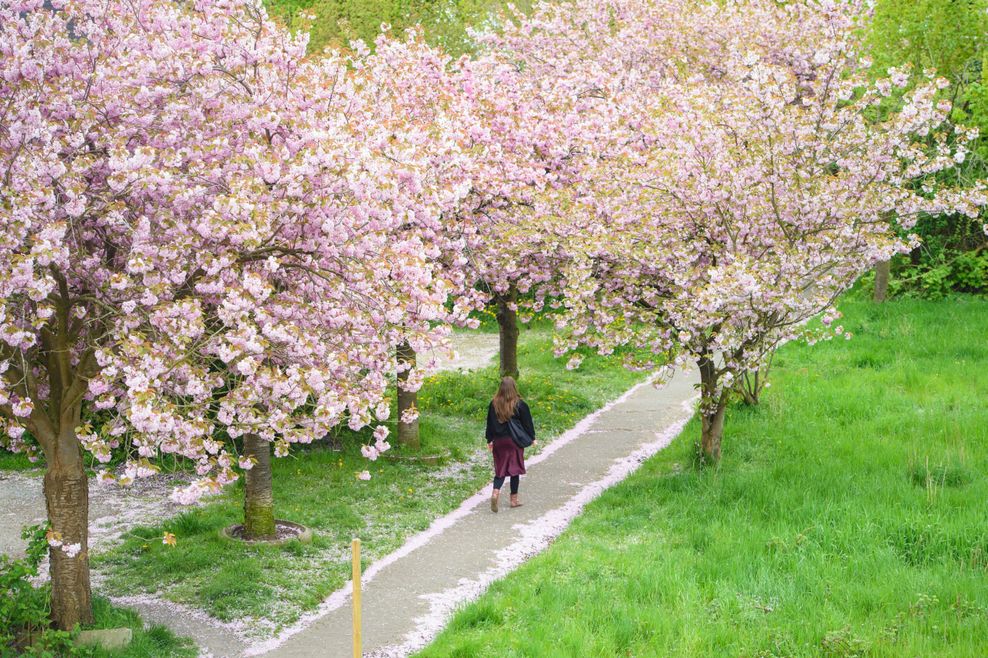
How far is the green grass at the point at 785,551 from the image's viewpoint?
8438 mm

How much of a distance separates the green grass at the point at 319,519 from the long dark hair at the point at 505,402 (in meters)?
1.53

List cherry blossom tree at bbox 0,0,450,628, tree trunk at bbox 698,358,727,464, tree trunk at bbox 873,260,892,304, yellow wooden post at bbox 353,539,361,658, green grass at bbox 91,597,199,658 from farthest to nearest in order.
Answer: tree trunk at bbox 873,260,892,304 → tree trunk at bbox 698,358,727,464 → green grass at bbox 91,597,199,658 → cherry blossom tree at bbox 0,0,450,628 → yellow wooden post at bbox 353,539,361,658

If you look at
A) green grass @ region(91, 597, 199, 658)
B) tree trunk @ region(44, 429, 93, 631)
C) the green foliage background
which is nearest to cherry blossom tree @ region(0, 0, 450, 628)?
tree trunk @ region(44, 429, 93, 631)

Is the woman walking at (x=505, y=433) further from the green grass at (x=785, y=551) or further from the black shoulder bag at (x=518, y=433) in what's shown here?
the green grass at (x=785, y=551)

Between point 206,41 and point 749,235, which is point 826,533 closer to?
point 749,235

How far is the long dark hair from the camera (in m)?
13.3

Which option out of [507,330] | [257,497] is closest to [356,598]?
[257,497]

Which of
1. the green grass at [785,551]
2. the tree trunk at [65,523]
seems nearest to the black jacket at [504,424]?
the green grass at [785,551]

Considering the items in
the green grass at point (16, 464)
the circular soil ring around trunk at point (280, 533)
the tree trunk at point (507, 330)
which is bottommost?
the circular soil ring around trunk at point (280, 533)

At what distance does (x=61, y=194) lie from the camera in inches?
323

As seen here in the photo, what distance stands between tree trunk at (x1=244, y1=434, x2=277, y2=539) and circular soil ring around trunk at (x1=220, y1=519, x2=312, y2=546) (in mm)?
107

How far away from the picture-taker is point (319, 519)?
506 inches

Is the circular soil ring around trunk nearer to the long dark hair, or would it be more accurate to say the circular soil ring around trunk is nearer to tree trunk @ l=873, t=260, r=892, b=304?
the long dark hair

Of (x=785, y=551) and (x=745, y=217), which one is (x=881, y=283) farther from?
(x=785, y=551)
